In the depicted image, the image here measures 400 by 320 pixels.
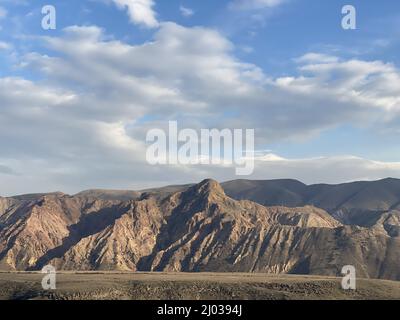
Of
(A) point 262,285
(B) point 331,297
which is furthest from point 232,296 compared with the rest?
(B) point 331,297
